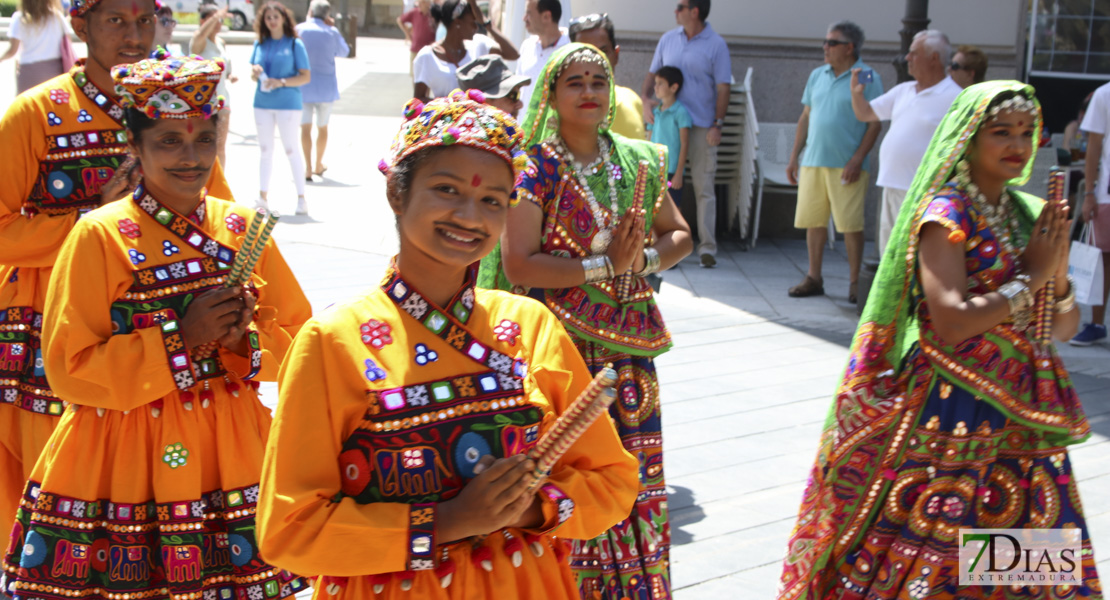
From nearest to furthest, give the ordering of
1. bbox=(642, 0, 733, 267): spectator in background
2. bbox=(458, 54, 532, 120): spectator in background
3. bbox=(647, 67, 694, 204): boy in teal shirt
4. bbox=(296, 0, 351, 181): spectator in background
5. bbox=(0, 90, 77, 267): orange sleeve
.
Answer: bbox=(0, 90, 77, 267): orange sleeve → bbox=(458, 54, 532, 120): spectator in background → bbox=(647, 67, 694, 204): boy in teal shirt → bbox=(642, 0, 733, 267): spectator in background → bbox=(296, 0, 351, 181): spectator in background

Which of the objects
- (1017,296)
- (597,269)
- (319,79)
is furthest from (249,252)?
(319,79)

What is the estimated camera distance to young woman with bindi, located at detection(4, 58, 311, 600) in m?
3.01

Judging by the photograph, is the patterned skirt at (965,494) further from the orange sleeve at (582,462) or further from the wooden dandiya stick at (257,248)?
the wooden dandiya stick at (257,248)

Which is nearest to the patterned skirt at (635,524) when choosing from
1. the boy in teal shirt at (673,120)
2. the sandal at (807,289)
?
the sandal at (807,289)

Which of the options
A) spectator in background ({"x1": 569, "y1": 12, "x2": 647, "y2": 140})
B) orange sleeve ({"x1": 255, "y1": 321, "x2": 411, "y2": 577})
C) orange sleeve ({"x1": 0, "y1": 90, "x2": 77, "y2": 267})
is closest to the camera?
orange sleeve ({"x1": 255, "y1": 321, "x2": 411, "y2": 577})

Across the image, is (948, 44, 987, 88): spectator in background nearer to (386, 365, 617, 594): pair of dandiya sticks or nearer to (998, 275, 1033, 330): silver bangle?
(998, 275, 1033, 330): silver bangle

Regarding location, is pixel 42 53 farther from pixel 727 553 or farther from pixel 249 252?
pixel 727 553

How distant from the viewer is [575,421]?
186 cm

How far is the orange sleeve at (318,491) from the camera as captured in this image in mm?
2014

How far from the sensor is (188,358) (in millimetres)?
3062

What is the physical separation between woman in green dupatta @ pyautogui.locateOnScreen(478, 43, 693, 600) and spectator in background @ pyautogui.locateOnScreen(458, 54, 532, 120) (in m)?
1.80

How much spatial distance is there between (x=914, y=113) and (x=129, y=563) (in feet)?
21.3

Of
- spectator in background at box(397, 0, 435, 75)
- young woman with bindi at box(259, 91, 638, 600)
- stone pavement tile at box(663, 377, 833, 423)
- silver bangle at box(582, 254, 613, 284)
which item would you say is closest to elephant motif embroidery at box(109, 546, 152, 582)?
young woman with bindi at box(259, 91, 638, 600)
